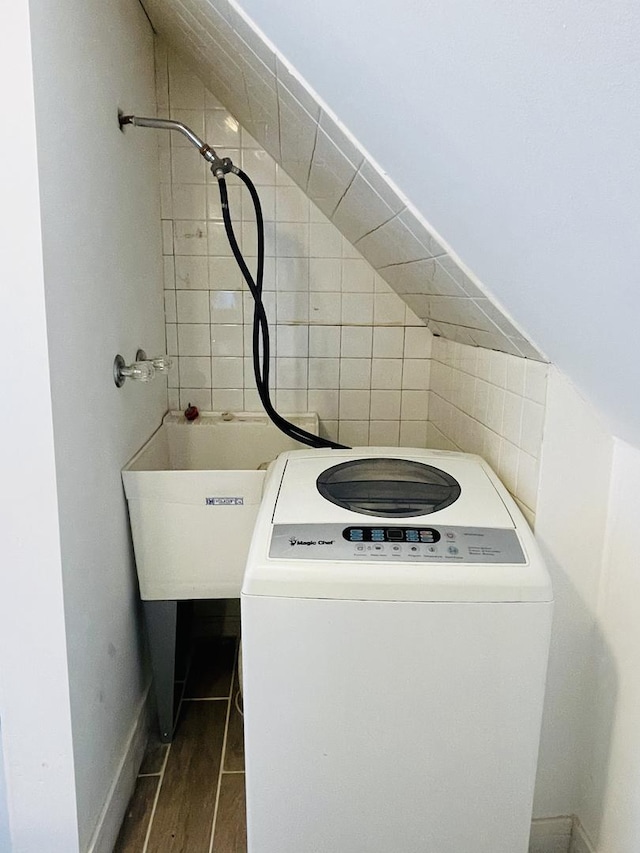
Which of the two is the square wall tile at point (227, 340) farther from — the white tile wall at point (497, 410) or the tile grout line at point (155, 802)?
the tile grout line at point (155, 802)

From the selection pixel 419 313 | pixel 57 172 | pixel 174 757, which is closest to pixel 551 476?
pixel 419 313

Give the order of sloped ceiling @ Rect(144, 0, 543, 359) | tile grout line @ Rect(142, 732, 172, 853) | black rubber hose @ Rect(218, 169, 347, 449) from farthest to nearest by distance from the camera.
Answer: black rubber hose @ Rect(218, 169, 347, 449) → tile grout line @ Rect(142, 732, 172, 853) → sloped ceiling @ Rect(144, 0, 543, 359)

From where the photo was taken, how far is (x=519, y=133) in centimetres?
58

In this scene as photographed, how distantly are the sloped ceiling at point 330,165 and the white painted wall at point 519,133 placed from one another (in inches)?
3.2

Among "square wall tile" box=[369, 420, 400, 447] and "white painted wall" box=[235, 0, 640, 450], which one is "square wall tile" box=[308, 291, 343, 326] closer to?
"square wall tile" box=[369, 420, 400, 447]

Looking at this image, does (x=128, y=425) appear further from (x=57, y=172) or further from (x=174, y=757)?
(x=174, y=757)

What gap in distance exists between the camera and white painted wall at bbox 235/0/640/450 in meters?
0.46


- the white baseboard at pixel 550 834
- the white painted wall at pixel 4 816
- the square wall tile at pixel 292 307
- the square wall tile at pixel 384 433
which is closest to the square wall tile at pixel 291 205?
the square wall tile at pixel 292 307

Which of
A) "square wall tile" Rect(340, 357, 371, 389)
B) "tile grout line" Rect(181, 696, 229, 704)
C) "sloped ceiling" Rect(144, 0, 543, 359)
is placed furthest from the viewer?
"square wall tile" Rect(340, 357, 371, 389)

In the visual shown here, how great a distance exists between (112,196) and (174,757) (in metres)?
1.44

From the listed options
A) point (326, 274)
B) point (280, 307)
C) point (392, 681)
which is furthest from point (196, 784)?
point (326, 274)

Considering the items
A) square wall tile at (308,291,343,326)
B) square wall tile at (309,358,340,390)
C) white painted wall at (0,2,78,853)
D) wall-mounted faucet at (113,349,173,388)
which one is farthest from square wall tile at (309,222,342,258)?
white painted wall at (0,2,78,853)

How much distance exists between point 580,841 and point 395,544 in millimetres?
824

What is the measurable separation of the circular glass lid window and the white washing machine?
59 millimetres
